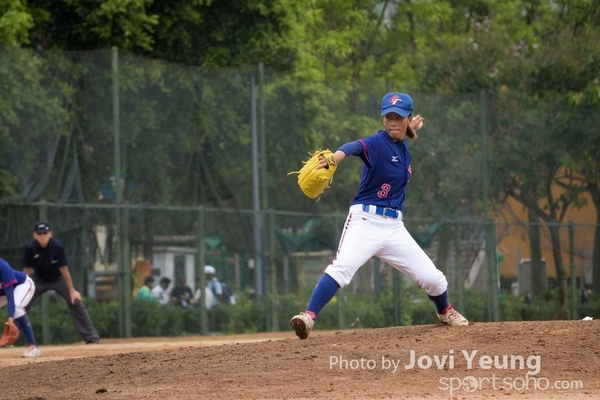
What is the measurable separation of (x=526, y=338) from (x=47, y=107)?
10956mm

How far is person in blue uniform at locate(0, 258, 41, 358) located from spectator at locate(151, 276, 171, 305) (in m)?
5.68

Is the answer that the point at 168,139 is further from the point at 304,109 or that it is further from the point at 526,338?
the point at 526,338

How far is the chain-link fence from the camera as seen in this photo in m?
17.9

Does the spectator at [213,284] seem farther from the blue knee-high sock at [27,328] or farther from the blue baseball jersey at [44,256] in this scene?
the blue knee-high sock at [27,328]

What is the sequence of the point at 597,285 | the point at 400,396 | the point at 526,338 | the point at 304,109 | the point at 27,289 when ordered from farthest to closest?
the point at 597,285, the point at 304,109, the point at 27,289, the point at 526,338, the point at 400,396

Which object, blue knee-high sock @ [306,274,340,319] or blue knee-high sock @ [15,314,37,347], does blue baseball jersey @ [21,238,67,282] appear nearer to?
blue knee-high sock @ [15,314,37,347]

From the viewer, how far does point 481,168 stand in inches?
869

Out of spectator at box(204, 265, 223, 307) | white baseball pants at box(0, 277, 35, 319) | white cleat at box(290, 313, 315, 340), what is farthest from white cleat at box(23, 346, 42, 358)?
spectator at box(204, 265, 223, 307)

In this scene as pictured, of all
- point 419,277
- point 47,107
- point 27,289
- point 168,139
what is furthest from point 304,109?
point 419,277

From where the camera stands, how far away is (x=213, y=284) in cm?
1955

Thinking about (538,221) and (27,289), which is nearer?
(27,289)

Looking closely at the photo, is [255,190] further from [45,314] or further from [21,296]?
[21,296]

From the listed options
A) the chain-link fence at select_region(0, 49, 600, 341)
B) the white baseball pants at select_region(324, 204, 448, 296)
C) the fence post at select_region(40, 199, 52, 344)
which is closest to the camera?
the white baseball pants at select_region(324, 204, 448, 296)

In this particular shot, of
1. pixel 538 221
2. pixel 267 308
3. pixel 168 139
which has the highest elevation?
pixel 168 139
